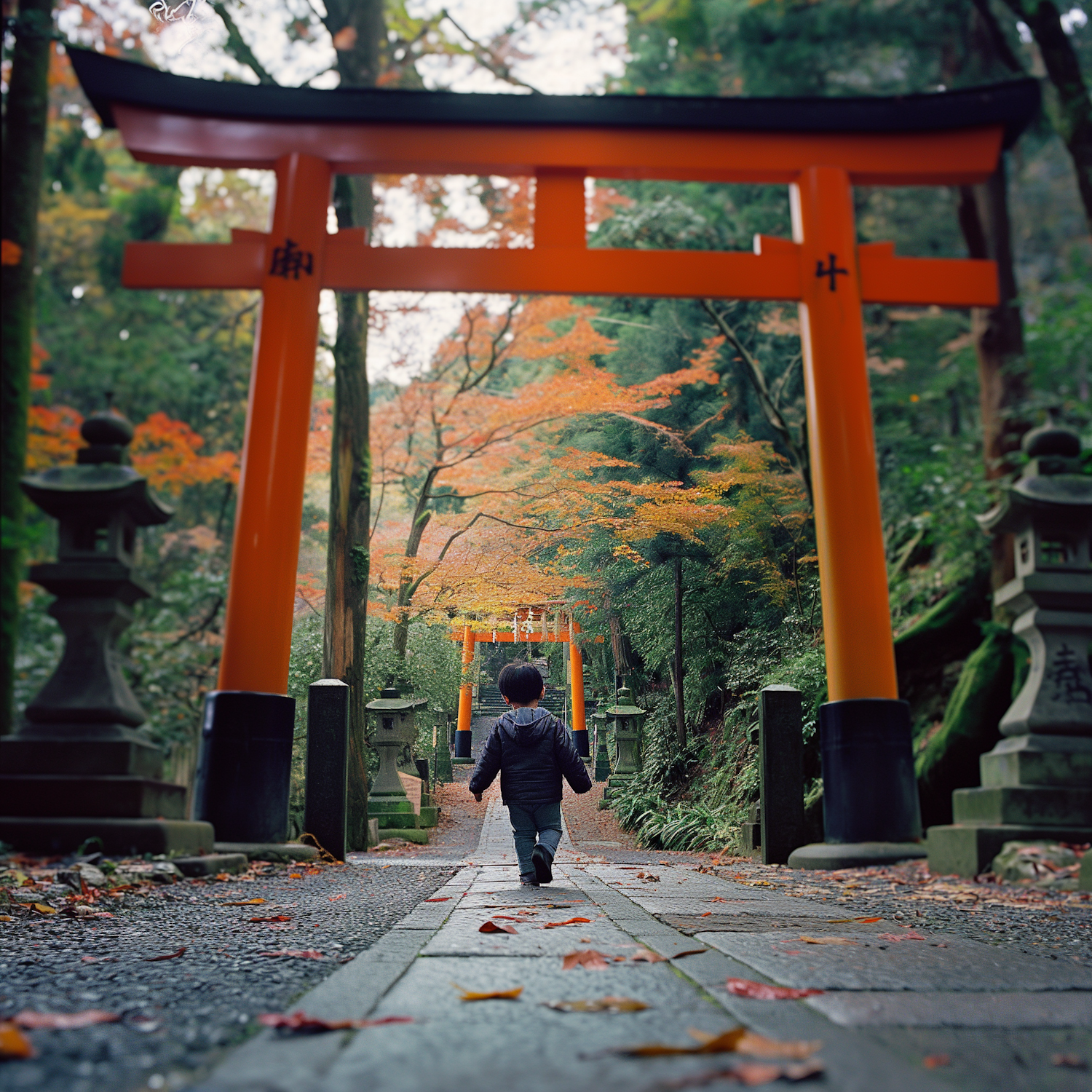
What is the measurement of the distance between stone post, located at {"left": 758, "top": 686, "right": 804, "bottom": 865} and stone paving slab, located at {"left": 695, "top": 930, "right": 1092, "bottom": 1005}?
3836 millimetres

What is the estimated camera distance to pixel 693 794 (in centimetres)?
771

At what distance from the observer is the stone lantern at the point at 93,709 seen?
16.6 feet

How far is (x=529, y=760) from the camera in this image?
446cm

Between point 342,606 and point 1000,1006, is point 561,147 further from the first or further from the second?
point 1000,1006

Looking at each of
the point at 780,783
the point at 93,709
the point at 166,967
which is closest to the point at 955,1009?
the point at 166,967

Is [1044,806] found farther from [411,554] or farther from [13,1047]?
[13,1047]

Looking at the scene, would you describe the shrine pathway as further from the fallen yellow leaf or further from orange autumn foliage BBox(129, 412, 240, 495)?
orange autumn foliage BBox(129, 412, 240, 495)

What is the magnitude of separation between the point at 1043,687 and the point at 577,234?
15.3 feet

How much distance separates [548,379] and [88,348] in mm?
8647

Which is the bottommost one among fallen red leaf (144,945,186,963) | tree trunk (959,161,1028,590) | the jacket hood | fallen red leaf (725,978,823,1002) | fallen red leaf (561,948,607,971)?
fallen red leaf (144,945,186,963)

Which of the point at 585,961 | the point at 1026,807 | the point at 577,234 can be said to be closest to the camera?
the point at 585,961

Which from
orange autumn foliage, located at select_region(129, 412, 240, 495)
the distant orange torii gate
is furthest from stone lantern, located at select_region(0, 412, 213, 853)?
orange autumn foliage, located at select_region(129, 412, 240, 495)

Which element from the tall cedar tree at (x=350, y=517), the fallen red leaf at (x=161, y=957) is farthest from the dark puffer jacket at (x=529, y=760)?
the tall cedar tree at (x=350, y=517)

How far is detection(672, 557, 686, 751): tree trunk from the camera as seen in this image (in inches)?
298
